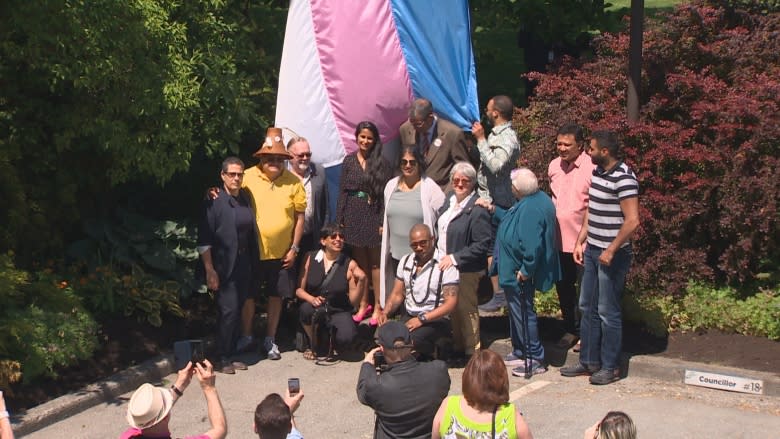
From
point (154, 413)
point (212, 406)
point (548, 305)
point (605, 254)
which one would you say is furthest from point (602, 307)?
point (154, 413)

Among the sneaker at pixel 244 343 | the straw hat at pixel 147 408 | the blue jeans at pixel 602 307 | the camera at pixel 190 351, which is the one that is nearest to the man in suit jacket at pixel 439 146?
the blue jeans at pixel 602 307

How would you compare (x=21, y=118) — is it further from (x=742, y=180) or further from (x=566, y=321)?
(x=742, y=180)

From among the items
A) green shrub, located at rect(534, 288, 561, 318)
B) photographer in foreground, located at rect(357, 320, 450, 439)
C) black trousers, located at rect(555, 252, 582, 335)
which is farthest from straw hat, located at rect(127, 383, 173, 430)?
green shrub, located at rect(534, 288, 561, 318)

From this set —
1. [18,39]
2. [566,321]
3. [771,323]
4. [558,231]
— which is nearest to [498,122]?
[558,231]

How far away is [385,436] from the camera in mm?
6539

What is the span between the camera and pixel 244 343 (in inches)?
411

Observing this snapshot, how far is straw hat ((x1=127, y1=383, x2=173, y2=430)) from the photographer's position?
221 inches

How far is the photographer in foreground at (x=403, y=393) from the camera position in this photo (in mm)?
6453

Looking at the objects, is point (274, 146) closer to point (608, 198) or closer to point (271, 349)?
point (271, 349)

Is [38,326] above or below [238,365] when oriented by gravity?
above

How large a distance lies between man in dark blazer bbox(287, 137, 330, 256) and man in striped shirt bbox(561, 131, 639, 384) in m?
2.38

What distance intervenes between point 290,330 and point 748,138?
4.37m

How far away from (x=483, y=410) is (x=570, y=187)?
159 inches

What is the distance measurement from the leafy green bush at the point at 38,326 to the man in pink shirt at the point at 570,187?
12.6 feet
